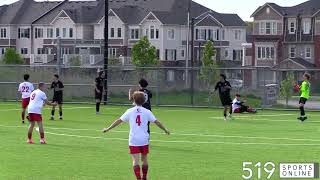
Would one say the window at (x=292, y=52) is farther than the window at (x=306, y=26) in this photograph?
Yes

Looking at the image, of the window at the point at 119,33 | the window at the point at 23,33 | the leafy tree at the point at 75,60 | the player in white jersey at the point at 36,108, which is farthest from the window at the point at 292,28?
the player in white jersey at the point at 36,108

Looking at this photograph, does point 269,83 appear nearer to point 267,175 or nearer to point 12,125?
point 12,125

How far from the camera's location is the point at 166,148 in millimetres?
21172

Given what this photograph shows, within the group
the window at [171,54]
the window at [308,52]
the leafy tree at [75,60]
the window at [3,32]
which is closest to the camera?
the leafy tree at [75,60]

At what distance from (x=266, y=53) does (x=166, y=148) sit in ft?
255

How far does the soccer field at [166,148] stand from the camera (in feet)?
53.8

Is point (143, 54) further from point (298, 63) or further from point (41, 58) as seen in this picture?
point (41, 58)

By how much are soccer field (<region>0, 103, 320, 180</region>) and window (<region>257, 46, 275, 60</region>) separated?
211 feet

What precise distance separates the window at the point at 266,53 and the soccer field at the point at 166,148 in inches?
2530

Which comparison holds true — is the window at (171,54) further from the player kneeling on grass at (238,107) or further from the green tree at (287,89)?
the player kneeling on grass at (238,107)

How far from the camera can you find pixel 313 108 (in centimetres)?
4272

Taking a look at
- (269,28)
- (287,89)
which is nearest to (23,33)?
(269,28)

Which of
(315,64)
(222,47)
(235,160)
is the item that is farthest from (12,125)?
(222,47)

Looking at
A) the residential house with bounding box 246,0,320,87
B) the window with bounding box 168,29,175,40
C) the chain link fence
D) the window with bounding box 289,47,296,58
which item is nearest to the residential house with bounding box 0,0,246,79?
the window with bounding box 168,29,175,40
